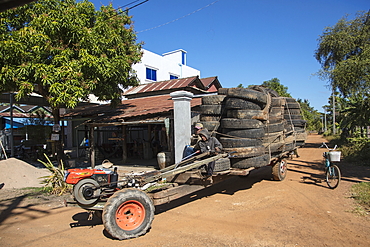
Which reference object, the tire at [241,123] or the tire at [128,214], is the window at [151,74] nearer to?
the tire at [241,123]

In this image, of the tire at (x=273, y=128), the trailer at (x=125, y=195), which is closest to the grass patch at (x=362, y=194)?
the tire at (x=273, y=128)

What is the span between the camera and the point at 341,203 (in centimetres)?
588

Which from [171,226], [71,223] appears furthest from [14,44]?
[171,226]

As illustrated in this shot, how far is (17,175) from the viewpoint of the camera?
8969 mm

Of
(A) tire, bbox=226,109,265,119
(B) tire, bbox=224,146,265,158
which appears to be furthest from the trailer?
(A) tire, bbox=226,109,265,119

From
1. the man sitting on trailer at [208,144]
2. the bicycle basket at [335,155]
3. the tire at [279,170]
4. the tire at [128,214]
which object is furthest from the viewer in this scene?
the tire at [279,170]

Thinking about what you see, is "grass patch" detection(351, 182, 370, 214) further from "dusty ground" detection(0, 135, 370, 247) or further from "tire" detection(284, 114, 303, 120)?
"tire" detection(284, 114, 303, 120)

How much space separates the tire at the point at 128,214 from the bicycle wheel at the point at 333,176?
559cm

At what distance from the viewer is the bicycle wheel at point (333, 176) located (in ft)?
23.4

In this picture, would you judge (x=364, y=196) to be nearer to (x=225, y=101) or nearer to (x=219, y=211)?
(x=219, y=211)

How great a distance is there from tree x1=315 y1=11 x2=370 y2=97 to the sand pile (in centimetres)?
1563

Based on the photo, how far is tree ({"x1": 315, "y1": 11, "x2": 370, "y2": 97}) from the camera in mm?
14461

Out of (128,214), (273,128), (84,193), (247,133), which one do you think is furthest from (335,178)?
(84,193)

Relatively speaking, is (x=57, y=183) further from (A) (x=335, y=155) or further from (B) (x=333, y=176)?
(A) (x=335, y=155)
